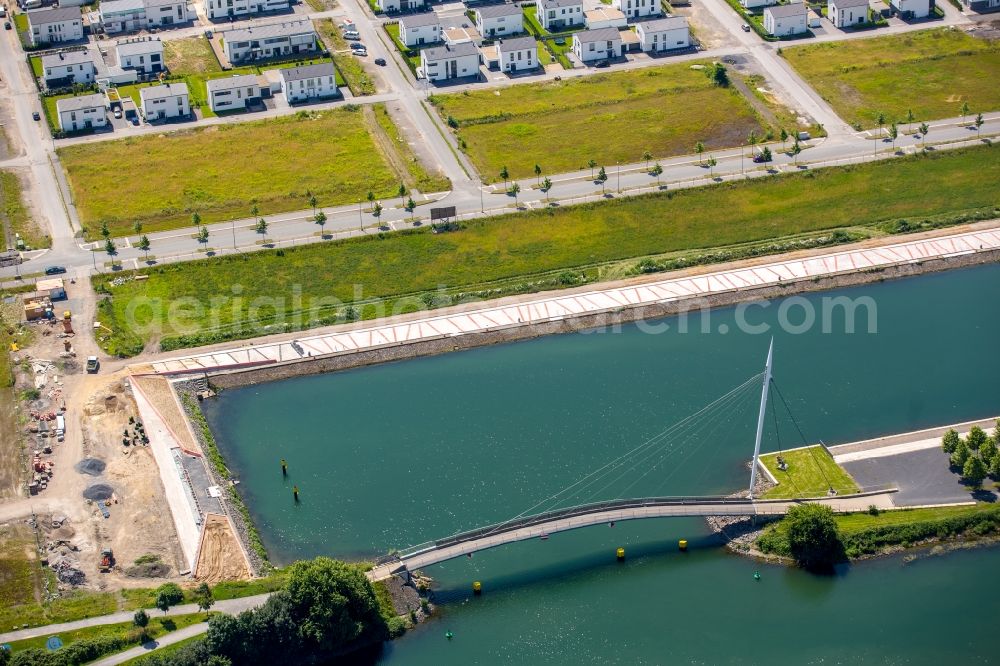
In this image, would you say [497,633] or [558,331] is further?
[558,331]

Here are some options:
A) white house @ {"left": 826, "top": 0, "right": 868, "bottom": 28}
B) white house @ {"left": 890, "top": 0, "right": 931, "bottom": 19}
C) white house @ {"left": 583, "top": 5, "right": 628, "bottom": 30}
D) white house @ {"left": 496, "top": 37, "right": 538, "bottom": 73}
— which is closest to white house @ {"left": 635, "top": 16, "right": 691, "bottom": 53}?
white house @ {"left": 583, "top": 5, "right": 628, "bottom": 30}

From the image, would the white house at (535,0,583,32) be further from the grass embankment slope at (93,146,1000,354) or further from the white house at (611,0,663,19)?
the grass embankment slope at (93,146,1000,354)

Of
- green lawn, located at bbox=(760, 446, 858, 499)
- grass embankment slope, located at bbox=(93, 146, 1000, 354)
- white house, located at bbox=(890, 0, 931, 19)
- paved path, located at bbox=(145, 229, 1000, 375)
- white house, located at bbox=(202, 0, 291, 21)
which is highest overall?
white house, located at bbox=(202, 0, 291, 21)

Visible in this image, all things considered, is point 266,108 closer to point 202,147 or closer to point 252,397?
point 202,147

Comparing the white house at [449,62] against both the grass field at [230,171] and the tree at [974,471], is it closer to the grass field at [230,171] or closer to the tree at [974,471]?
the grass field at [230,171]

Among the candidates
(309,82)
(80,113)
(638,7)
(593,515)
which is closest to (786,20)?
(638,7)

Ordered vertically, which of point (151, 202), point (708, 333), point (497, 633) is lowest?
point (497, 633)

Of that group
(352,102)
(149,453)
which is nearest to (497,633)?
(149,453)
